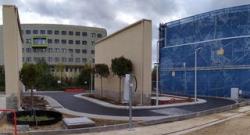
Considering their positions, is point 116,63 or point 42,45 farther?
point 42,45

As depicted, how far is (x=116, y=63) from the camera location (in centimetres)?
2367

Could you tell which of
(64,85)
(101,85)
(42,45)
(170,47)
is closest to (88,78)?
(64,85)

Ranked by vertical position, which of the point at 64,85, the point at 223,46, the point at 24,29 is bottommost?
the point at 64,85

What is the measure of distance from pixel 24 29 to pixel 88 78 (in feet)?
113

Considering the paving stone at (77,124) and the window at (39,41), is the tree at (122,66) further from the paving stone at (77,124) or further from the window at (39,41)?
the window at (39,41)

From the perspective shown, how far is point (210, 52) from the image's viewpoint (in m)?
38.4

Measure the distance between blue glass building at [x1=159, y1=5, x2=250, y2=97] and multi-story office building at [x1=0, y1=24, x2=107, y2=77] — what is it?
138 ft

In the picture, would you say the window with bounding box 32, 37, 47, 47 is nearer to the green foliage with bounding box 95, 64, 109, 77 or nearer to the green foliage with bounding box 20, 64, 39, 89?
the green foliage with bounding box 95, 64, 109, 77

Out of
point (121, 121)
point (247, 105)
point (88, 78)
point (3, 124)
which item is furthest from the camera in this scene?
point (88, 78)

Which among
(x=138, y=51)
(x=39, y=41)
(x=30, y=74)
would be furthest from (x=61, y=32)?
(x=30, y=74)

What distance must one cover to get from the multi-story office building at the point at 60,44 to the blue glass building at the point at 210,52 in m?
42.0

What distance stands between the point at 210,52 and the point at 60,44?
54.4m

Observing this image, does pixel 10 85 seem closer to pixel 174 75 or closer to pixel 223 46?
pixel 223 46

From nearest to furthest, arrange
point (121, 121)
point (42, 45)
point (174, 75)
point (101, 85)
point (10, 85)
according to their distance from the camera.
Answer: point (121, 121) < point (10, 85) < point (101, 85) < point (174, 75) < point (42, 45)
